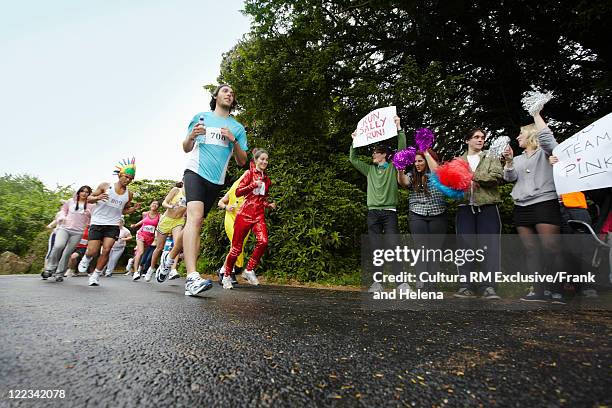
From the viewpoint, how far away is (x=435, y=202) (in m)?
4.73

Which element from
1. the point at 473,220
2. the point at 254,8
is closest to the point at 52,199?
the point at 254,8

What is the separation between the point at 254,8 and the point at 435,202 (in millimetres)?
6042

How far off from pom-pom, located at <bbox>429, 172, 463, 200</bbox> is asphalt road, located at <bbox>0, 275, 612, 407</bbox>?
2065mm

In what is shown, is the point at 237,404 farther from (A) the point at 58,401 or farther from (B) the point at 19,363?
(B) the point at 19,363

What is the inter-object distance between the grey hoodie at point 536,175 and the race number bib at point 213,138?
320 centimetres

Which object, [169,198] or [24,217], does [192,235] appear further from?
[24,217]

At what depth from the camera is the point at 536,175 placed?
3.95m

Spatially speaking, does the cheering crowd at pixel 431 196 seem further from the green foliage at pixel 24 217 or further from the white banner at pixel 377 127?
the green foliage at pixel 24 217

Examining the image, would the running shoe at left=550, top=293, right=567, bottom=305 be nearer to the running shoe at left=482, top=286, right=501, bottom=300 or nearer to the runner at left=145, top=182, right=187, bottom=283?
the running shoe at left=482, top=286, right=501, bottom=300

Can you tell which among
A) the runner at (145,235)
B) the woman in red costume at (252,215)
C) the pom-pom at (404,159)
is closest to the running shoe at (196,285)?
the woman in red costume at (252,215)

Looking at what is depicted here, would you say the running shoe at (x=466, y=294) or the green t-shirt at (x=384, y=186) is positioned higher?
the green t-shirt at (x=384, y=186)

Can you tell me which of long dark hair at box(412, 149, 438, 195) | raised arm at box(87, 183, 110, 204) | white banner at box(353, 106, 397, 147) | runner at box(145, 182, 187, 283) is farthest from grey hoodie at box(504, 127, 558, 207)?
raised arm at box(87, 183, 110, 204)

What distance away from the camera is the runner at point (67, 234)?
22.7ft

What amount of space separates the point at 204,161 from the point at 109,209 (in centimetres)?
381
